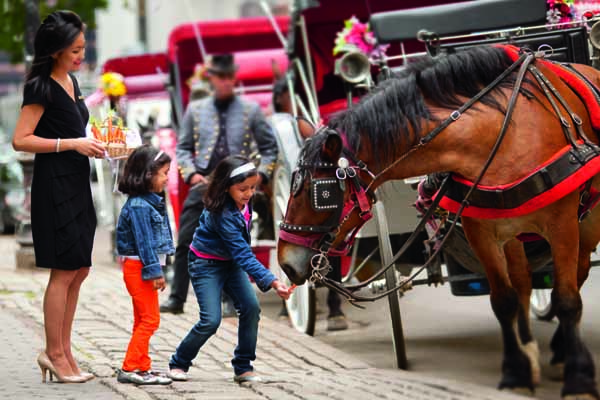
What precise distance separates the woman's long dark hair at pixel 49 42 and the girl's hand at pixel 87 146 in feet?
0.93

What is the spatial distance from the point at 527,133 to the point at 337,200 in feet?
3.22

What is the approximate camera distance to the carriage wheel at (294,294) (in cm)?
874

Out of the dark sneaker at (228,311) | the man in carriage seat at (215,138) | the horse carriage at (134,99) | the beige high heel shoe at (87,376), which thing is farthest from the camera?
the horse carriage at (134,99)

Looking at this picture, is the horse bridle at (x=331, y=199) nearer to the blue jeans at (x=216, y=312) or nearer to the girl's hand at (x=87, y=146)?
the blue jeans at (x=216, y=312)

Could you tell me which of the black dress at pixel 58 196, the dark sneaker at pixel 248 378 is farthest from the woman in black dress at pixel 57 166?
the dark sneaker at pixel 248 378

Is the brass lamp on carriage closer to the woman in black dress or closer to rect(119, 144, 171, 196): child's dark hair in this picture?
rect(119, 144, 171, 196): child's dark hair

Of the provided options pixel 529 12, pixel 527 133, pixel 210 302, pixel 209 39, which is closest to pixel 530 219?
pixel 527 133

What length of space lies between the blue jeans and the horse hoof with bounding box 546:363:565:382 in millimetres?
1631

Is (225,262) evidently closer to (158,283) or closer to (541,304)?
(158,283)

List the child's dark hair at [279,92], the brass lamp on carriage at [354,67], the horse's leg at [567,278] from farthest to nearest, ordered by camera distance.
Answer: the child's dark hair at [279,92]
the brass lamp on carriage at [354,67]
the horse's leg at [567,278]

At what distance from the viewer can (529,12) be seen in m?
8.00

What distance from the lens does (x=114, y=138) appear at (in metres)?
6.67

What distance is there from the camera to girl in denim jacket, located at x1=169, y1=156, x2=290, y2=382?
6.64 meters

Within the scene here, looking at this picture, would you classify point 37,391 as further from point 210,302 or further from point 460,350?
point 460,350
